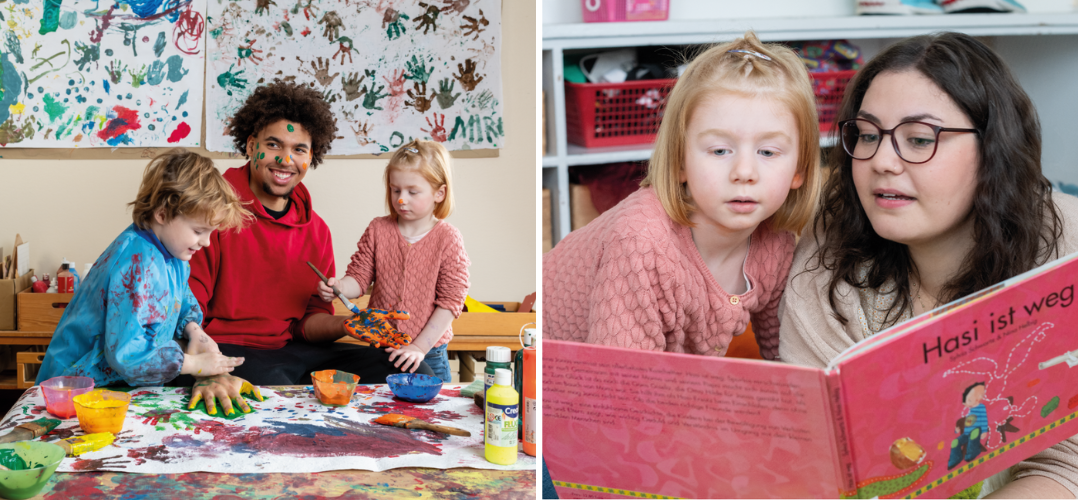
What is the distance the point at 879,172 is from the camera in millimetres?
842

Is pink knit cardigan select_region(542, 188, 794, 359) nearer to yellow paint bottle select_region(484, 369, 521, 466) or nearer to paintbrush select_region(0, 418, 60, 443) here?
yellow paint bottle select_region(484, 369, 521, 466)

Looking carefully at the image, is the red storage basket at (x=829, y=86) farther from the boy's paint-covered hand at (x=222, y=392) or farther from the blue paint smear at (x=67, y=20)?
the blue paint smear at (x=67, y=20)

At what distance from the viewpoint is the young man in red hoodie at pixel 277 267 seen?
179cm

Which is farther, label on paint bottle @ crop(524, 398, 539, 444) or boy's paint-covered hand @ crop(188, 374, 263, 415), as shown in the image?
boy's paint-covered hand @ crop(188, 374, 263, 415)

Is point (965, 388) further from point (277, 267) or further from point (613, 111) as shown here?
point (277, 267)

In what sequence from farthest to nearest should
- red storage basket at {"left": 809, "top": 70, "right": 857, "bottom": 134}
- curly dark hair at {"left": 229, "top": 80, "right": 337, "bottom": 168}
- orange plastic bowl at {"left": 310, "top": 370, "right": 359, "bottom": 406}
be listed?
curly dark hair at {"left": 229, "top": 80, "right": 337, "bottom": 168} → red storage basket at {"left": 809, "top": 70, "right": 857, "bottom": 134} → orange plastic bowl at {"left": 310, "top": 370, "right": 359, "bottom": 406}

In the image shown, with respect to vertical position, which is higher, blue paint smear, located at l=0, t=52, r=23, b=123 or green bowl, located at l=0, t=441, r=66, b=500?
blue paint smear, located at l=0, t=52, r=23, b=123

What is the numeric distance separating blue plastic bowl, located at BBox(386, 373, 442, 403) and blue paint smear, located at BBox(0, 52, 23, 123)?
5.60ft

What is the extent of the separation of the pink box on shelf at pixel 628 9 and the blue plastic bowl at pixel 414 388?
1.11 meters

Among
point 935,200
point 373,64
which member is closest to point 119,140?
point 373,64

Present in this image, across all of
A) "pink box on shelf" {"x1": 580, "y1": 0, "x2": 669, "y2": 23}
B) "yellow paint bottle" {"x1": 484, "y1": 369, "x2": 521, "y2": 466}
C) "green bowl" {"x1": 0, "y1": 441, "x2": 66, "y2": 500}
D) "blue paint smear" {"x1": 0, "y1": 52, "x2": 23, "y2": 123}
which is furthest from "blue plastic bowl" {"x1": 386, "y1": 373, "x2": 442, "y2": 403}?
"blue paint smear" {"x1": 0, "y1": 52, "x2": 23, "y2": 123}

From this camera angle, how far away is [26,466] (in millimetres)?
940

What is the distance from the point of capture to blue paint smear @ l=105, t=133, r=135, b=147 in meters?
2.24

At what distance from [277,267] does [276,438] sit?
88cm
